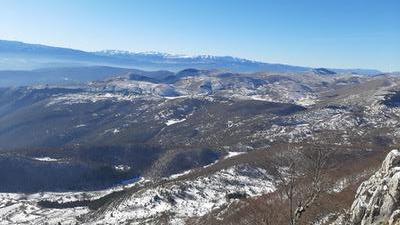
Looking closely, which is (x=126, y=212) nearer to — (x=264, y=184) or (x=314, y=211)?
(x=264, y=184)

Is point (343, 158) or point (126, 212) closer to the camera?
point (126, 212)

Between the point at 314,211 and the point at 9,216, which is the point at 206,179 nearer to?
the point at 9,216

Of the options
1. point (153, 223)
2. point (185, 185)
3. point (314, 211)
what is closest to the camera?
point (314, 211)

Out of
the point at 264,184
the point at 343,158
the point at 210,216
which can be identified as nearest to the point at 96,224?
the point at 210,216

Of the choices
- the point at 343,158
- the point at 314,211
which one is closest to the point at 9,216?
the point at 343,158

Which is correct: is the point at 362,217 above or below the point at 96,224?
above

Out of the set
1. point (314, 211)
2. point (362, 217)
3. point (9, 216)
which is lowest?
point (9, 216)

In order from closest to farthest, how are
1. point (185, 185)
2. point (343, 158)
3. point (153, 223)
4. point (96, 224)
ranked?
point (153, 223), point (96, 224), point (185, 185), point (343, 158)
